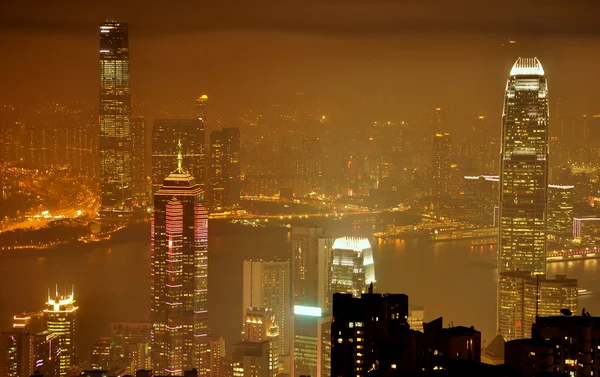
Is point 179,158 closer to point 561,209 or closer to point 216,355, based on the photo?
point 216,355

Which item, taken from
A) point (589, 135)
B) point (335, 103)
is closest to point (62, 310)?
point (335, 103)

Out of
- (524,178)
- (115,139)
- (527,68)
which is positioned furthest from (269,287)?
(527,68)

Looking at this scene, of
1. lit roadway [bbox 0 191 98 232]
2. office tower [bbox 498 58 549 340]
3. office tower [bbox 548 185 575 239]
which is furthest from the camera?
office tower [bbox 498 58 549 340]

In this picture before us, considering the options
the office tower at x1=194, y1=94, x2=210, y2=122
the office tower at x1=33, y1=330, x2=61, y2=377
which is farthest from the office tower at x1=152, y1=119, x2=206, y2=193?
the office tower at x1=33, y1=330, x2=61, y2=377

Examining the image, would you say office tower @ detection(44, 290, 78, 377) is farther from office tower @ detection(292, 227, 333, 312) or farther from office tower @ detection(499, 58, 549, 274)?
office tower @ detection(499, 58, 549, 274)

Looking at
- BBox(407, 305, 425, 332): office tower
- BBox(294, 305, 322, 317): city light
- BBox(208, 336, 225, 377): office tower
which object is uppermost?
BBox(407, 305, 425, 332): office tower

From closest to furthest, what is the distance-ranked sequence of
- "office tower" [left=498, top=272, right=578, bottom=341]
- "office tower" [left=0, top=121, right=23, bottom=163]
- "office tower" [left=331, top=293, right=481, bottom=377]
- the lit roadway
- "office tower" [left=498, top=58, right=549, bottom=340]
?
"office tower" [left=331, top=293, right=481, bottom=377] < "office tower" [left=498, top=272, right=578, bottom=341] < "office tower" [left=0, top=121, right=23, bottom=163] < the lit roadway < "office tower" [left=498, top=58, right=549, bottom=340]
